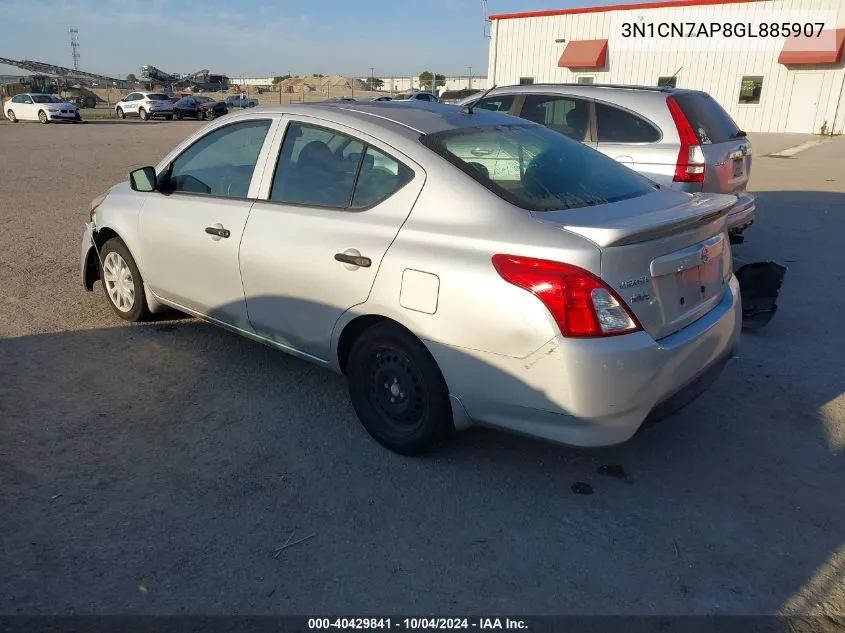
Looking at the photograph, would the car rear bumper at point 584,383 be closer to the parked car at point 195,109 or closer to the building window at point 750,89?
the building window at point 750,89

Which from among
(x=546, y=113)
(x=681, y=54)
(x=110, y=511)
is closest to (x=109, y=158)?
(x=546, y=113)

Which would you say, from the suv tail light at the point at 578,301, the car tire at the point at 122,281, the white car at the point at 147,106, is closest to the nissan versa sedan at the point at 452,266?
the suv tail light at the point at 578,301

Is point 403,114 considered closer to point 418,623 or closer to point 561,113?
point 418,623

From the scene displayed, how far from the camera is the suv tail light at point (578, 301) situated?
2674mm

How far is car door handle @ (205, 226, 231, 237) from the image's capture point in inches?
157

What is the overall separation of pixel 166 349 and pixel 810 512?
4.01 meters

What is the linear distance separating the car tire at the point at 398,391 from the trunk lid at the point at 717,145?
4.47m

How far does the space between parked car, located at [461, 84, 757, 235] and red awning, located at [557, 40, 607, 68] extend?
81.9 feet

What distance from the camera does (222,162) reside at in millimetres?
4332

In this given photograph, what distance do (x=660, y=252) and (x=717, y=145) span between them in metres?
4.46

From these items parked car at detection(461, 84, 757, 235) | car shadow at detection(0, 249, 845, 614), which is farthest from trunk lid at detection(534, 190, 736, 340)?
parked car at detection(461, 84, 757, 235)

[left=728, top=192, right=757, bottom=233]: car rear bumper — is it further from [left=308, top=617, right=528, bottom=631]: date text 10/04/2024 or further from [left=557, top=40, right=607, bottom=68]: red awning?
[left=557, top=40, right=607, bottom=68]: red awning

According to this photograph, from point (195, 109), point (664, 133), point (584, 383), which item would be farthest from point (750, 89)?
point (584, 383)

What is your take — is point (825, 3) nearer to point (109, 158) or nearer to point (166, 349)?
point (109, 158)
